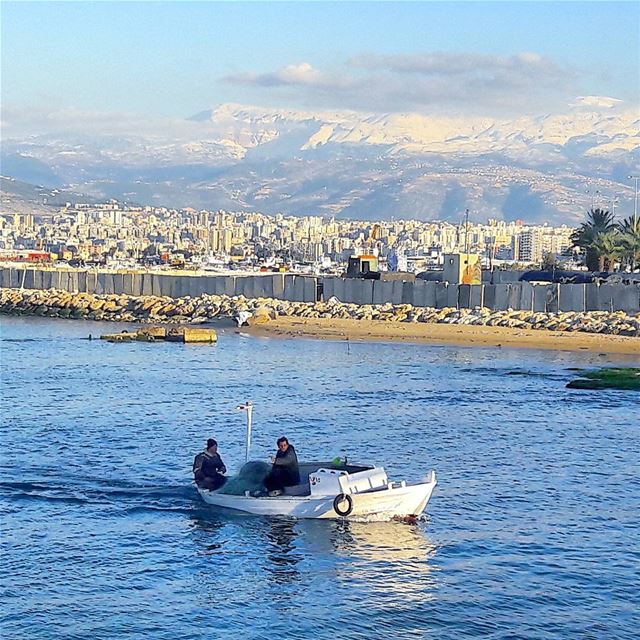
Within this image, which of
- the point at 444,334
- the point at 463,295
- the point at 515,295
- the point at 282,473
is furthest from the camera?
the point at 463,295

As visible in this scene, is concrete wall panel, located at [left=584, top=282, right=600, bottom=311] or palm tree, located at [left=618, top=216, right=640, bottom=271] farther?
palm tree, located at [left=618, top=216, right=640, bottom=271]

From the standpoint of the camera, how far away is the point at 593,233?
82.7m

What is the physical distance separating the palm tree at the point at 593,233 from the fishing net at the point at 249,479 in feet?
204

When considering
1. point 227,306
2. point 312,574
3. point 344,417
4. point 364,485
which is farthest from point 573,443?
point 227,306

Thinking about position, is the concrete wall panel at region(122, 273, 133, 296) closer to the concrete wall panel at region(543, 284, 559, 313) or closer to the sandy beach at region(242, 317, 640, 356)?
the sandy beach at region(242, 317, 640, 356)

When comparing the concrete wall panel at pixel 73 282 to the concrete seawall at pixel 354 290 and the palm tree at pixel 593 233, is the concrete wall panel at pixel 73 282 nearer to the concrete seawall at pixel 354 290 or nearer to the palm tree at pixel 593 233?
the concrete seawall at pixel 354 290

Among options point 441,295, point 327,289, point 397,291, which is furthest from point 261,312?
point 441,295

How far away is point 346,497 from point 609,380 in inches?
839

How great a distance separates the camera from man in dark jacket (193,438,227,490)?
2308 cm

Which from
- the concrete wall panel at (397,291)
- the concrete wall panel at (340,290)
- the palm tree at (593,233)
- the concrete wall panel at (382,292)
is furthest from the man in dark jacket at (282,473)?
the palm tree at (593,233)

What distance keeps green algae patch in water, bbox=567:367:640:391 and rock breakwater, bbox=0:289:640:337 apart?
1385cm

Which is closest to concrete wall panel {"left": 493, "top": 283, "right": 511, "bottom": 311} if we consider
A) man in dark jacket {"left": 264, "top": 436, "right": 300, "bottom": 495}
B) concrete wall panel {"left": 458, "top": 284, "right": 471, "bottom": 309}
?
concrete wall panel {"left": 458, "top": 284, "right": 471, "bottom": 309}

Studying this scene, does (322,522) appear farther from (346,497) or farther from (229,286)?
(229,286)

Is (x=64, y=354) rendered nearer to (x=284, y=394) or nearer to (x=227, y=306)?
(x=284, y=394)
